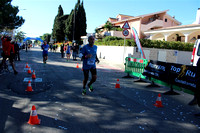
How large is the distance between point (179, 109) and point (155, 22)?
34897 millimetres

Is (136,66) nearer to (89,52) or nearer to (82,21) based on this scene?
(89,52)

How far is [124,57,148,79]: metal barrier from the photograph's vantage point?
30.3 ft

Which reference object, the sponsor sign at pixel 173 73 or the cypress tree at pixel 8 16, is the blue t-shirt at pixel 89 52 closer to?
the sponsor sign at pixel 173 73

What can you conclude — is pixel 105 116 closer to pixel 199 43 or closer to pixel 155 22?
pixel 199 43

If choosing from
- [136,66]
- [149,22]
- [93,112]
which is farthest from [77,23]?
[93,112]

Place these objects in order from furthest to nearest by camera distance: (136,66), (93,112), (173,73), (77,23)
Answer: (77,23) < (136,66) < (173,73) < (93,112)

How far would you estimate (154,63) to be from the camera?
8297 millimetres

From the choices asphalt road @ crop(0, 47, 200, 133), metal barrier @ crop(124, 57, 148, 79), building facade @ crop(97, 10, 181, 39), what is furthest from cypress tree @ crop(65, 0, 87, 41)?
asphalt road @ crop(0, 47, 200, 133)

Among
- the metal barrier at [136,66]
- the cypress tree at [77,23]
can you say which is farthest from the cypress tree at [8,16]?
the cypress tree at [77,23]

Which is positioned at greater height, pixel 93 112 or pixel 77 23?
pixel 77 23

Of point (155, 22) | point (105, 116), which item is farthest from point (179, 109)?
point (155, 22)

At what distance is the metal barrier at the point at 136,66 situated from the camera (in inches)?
364

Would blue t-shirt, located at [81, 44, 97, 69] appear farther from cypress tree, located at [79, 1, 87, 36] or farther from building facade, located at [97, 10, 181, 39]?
cypress tree, located at [79, 1, 87, 36]

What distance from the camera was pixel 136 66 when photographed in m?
9.83
